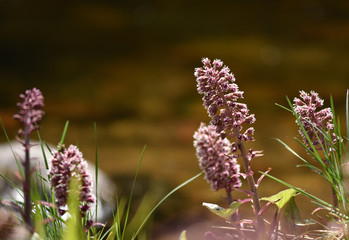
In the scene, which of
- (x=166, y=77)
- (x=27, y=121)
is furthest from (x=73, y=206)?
(x=166, y=77)

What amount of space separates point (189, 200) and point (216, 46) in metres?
5.40

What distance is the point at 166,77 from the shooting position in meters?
9.22

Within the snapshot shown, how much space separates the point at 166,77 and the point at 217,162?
312 inches

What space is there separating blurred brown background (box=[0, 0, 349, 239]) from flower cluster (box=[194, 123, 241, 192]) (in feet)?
9.90

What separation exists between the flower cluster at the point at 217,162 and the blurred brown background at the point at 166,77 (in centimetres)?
302

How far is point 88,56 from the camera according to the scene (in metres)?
10.4

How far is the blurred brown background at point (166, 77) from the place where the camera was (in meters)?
6.06

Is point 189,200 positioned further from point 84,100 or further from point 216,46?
point 216,46

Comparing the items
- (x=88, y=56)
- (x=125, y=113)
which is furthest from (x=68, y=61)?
(x=125, y=113)

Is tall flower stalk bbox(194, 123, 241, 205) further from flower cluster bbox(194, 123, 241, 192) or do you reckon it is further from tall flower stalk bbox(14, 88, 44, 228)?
tall flower stalk bbox(14, 88, 44, 228)

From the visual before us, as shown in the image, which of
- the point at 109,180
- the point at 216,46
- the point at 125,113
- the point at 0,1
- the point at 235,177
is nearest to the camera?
the point at 235,177

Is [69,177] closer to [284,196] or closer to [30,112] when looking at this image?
[30,112]

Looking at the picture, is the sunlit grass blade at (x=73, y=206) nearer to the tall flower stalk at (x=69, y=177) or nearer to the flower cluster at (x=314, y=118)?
the tall flower stalk at (x=69, y=177)

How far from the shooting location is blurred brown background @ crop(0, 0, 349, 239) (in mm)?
6059
